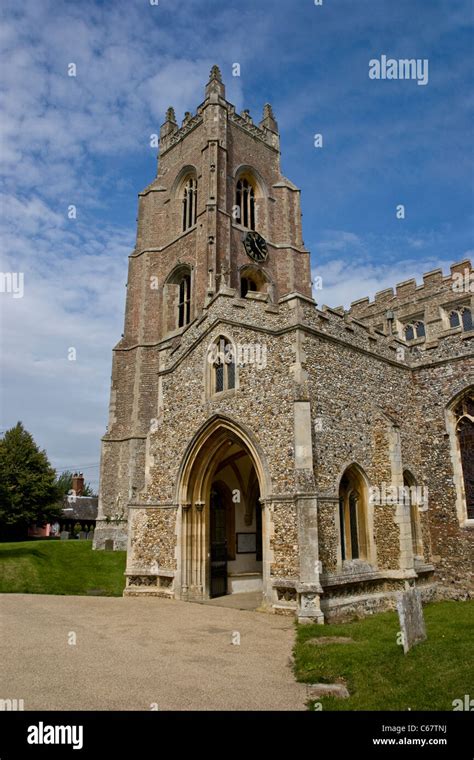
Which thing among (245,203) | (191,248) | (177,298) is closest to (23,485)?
(177,298)

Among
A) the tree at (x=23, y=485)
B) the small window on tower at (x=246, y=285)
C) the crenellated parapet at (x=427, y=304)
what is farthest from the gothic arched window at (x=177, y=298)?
the tree at (x=23, y=485)

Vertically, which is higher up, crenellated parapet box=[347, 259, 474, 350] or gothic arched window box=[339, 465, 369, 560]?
crenellated parapet box=[347, 259, 474, 350]

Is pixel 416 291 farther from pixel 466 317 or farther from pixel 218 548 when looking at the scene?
pixel 218 548

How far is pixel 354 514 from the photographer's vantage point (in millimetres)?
13500

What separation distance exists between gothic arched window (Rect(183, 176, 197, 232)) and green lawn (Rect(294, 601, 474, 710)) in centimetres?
2753

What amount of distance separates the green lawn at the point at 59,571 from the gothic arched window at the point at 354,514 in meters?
7.48

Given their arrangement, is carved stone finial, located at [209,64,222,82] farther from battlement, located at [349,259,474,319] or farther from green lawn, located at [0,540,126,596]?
green lawn, located at [0,540,126,596]

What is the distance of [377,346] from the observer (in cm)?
1573

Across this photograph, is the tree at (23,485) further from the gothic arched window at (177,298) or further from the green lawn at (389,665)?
the green lawn at (389,665)

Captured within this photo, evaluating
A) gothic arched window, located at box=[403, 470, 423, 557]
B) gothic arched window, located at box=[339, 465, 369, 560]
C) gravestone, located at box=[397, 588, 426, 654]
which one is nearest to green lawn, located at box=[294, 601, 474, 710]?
gravestone, located at box=[397, 588, 426, 654]

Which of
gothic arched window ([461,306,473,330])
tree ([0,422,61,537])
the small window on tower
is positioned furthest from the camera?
tree ([0,422,61,537])

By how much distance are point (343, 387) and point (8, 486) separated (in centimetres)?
2961

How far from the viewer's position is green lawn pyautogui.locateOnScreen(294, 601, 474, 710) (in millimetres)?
5816
